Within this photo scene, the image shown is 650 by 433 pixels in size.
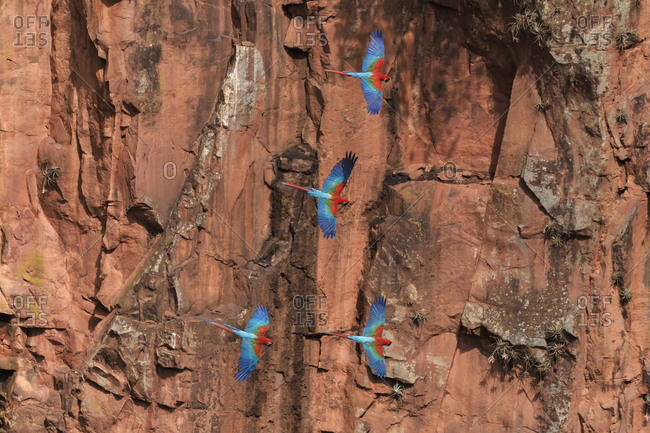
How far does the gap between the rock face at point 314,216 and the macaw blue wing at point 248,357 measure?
340 mm

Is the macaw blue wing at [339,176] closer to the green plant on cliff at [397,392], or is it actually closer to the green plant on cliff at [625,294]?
the green plant on cliff at [397,392]

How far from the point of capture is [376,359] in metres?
14.2

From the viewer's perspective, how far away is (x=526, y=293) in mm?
13977

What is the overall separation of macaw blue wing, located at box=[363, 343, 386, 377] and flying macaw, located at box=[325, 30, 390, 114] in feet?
11.2

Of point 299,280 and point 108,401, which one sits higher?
point 299,280

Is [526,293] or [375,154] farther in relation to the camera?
[375,154]

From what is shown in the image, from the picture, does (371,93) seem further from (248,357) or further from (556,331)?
(556,331)

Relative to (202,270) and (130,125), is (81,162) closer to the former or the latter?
(130,125)

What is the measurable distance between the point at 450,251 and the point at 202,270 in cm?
364

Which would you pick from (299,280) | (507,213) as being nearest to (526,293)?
(507,213)

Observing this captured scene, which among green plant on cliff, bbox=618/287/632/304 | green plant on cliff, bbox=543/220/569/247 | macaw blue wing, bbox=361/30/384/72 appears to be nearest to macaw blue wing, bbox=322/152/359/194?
macaw blue wing, bbox=361/30/384/72

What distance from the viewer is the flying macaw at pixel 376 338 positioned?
1384 cm

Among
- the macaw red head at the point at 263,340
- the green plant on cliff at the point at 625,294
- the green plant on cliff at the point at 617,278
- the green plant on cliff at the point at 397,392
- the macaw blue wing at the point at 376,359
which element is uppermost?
the green plant on cliff at the point at 617,278

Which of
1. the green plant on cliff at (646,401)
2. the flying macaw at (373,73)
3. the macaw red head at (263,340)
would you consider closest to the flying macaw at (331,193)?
the flying macaw at (373,73)
